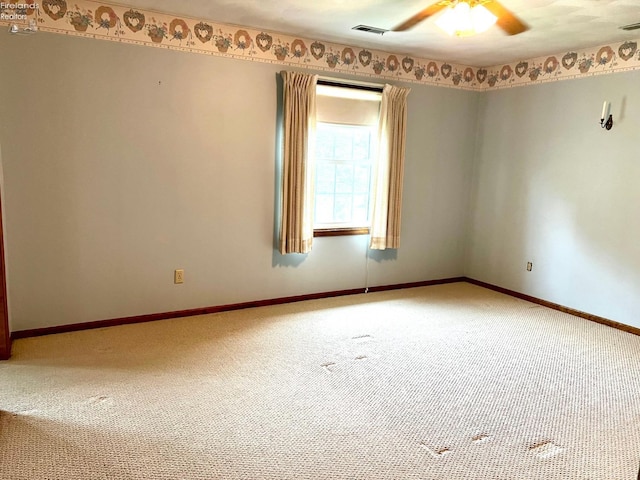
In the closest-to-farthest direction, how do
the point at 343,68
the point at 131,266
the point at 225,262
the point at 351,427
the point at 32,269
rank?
the point at 351,427 → the point at 32,269 → the point at 131,266 → the point at 225,262 → the point at 343,68

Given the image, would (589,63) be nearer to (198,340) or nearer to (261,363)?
(261,363)

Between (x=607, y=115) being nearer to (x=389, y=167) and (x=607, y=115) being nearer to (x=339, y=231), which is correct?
(x=389, y=167)

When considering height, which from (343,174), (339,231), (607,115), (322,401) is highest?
(607,115)

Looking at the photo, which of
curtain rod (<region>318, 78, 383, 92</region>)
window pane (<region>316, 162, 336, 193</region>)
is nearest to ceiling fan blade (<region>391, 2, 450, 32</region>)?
curtain rod (<region>318, 78, 383, 92</region>)

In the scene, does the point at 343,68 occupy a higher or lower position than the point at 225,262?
higher

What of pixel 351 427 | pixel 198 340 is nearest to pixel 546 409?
pixel 351 427

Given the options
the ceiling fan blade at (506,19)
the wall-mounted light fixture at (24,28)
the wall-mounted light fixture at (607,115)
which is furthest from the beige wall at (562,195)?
the wall-mounted light fixture at (24,28)

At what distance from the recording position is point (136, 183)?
A: 374 cm

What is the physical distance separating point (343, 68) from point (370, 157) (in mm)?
911

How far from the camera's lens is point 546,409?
2.73 metres

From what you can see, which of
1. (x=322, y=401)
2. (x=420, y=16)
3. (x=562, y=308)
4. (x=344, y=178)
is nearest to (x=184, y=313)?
(x=322, y=401)

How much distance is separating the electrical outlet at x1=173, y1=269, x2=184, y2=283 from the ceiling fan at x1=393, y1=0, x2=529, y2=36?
8.98 feet

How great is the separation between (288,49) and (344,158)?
3.79 ft

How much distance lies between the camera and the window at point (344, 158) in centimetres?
452
